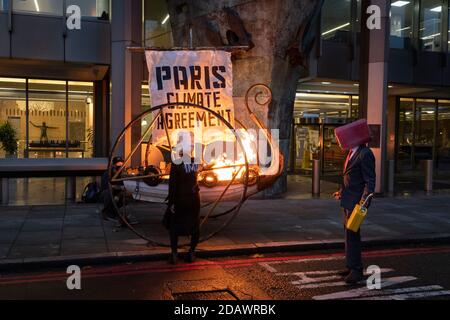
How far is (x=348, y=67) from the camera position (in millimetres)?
17297

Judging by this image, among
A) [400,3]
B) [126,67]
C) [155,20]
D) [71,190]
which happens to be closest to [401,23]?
[400,3]

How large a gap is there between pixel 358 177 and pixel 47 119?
15385mm

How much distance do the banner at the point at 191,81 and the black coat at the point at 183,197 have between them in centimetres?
122

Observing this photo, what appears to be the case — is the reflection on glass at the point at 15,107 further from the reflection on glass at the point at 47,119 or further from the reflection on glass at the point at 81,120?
the reflection on glass at the point at 81,120

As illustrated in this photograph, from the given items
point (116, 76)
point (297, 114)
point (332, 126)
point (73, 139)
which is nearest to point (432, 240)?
point (116, 76)

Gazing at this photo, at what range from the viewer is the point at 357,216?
5.57 meters

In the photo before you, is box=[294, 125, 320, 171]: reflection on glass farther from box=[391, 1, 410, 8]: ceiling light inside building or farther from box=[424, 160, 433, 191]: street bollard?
box=[391, 1, 410, 8]: ceiling light inside building

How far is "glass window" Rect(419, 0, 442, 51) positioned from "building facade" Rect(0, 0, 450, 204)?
0.13ft

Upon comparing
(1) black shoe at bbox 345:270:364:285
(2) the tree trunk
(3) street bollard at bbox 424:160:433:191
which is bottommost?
(1) black shoe at bbox 345:270:364:285

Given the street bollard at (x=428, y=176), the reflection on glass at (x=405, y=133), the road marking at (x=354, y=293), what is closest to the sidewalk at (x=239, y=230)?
the road marking at (x=354, y=293)

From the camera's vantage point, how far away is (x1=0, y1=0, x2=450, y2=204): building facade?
14.5m

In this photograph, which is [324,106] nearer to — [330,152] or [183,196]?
[330,152]

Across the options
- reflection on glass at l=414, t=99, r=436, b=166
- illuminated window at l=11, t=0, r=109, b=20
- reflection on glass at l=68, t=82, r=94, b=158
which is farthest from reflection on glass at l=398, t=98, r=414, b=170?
illuminated window at l=11, t=0, r=109, b=20
